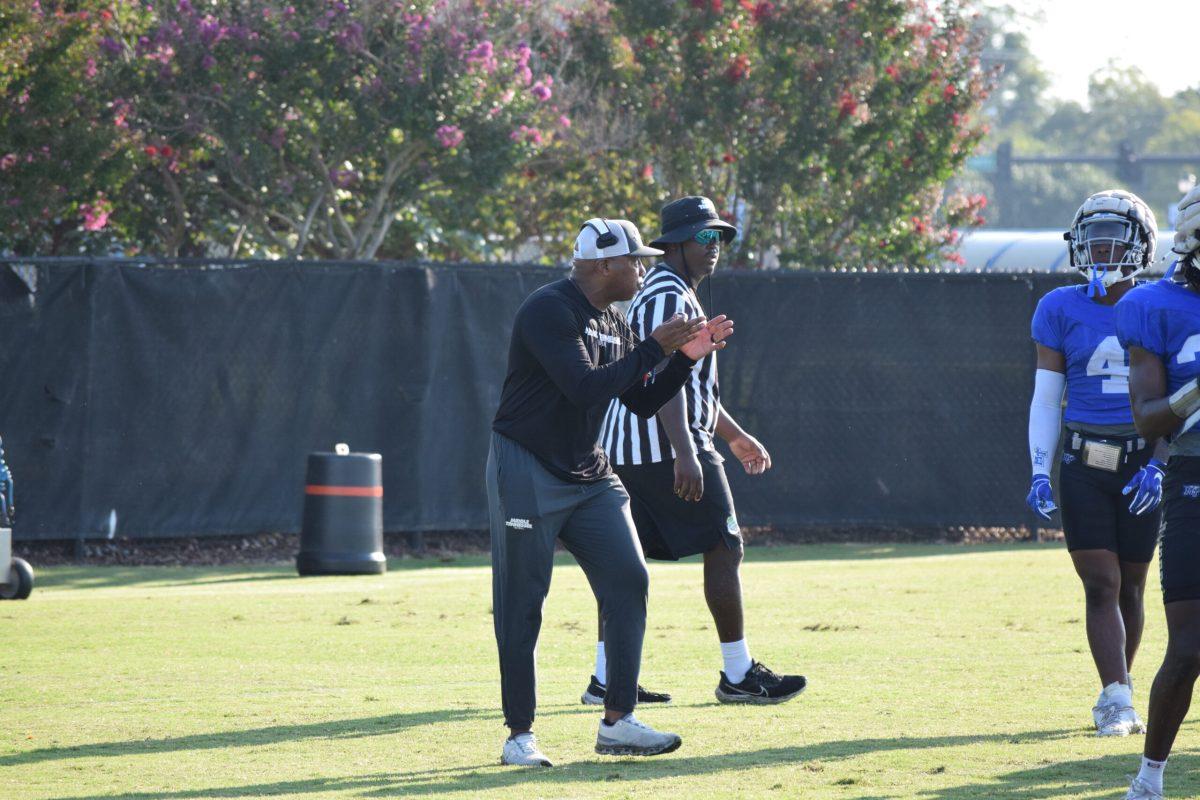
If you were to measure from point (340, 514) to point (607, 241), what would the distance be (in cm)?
775

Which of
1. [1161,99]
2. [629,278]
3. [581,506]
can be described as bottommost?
[581,506]

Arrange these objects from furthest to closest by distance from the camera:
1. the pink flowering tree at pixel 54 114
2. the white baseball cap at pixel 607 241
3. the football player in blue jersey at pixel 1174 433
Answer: the pink flowering tree at pixel 54 114
the white baseball cap at pixel 607 241
the football player in blue jersey at pixel 1174 433

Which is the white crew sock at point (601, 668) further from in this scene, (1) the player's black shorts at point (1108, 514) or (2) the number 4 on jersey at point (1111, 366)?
(2) the number 4 on jersey at point (1111, 366)

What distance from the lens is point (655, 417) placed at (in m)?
8.22

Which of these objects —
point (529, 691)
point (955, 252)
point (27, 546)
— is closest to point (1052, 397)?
point (529, 691)

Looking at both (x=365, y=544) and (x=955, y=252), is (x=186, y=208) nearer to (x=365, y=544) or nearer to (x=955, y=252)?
(x=365, y=544)

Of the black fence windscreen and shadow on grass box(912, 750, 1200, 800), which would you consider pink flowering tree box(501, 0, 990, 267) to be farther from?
shadow on grass box(912, 750, 1200, 800)

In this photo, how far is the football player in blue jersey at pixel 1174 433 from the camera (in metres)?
5.69

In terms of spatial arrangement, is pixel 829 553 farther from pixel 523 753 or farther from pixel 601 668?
pixel 523 753

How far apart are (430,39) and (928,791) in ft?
40.2

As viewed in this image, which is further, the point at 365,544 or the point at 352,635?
the point at 365,544

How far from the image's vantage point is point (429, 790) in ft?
20.5

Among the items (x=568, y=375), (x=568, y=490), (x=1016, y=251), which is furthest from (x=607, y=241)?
(x=1016, y=251)

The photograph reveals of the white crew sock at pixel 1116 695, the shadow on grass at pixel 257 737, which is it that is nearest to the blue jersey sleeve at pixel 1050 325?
the white crew sock at pixel 1116 695
